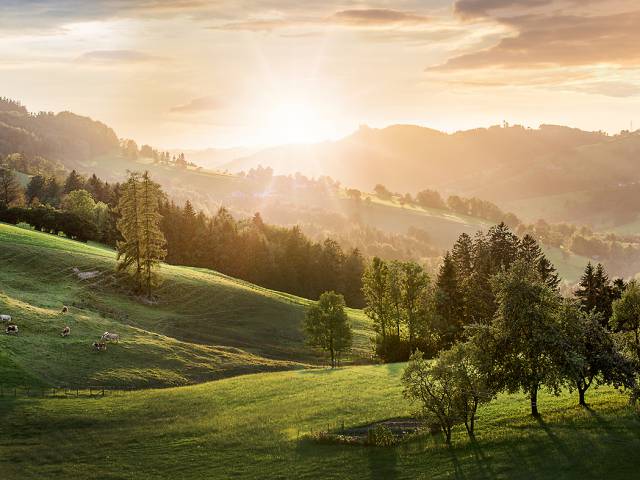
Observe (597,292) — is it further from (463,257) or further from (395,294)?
→ (395,294)

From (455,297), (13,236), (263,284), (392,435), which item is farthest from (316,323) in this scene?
(263,284)

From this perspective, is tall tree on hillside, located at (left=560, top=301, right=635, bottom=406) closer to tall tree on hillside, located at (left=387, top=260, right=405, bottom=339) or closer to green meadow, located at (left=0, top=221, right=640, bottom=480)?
green meadow, located at (left=0, top=221, right=640, bottom=480)

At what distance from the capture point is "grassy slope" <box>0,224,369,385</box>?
68.1 metres

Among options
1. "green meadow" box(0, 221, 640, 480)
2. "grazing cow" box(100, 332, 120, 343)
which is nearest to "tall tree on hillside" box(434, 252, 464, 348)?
"green meadow" box(0, 221, 640, 480)

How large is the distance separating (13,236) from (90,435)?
69.7 meters

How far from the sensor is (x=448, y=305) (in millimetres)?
94250

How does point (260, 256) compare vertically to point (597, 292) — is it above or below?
above

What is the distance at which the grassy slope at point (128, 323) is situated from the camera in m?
68.1

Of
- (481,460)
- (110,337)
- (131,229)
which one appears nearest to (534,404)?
(481,460)

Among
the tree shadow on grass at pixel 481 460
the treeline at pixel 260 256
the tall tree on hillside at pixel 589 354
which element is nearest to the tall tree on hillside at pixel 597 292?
the tall tree on hillside at pixel 589 354

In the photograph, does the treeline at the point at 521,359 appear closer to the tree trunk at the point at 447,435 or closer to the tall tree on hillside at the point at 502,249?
the tree trunk at the point at 447,435

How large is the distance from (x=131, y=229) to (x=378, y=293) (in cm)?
4329

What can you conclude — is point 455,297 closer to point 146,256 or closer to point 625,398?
point 625,398

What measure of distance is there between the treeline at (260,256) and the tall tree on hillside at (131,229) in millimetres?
58679
